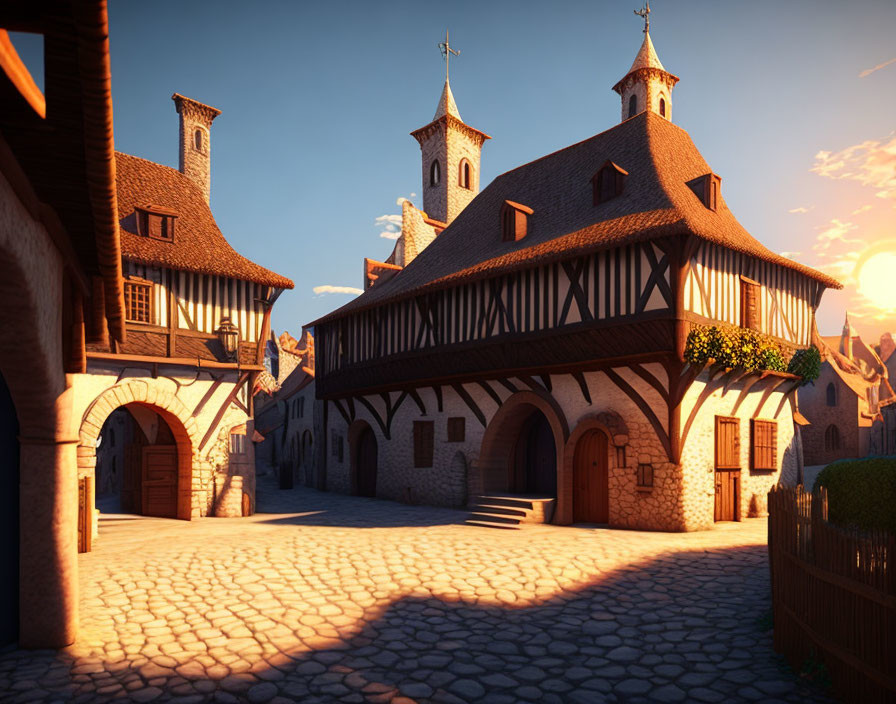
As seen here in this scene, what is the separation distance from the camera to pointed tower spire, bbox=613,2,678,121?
93.9 ft

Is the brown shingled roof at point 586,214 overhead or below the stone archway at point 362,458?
overhead

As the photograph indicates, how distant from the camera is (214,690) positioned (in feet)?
17.7

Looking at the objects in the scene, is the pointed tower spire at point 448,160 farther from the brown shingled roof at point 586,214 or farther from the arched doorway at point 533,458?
the arched doorway at point 533,458

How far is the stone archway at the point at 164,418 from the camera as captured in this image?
14016 mm

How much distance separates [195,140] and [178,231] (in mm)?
6629

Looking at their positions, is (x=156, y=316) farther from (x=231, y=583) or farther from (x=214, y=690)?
(x=214, y=690)

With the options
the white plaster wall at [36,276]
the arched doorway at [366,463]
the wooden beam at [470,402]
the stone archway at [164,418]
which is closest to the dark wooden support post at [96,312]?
the white plaster wall at [36,276]

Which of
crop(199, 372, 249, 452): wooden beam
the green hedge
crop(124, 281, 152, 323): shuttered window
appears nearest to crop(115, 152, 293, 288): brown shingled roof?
crop(124, 281, 152, 323): shuttered window

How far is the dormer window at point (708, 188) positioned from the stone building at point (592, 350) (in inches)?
1.2

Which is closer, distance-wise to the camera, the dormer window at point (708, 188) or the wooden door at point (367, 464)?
the dormer window at point (708, 188)

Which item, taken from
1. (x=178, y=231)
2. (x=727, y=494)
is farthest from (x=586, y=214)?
(x=178, y=231)

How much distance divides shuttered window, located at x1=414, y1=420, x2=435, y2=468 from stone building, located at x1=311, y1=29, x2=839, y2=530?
6 centimetres

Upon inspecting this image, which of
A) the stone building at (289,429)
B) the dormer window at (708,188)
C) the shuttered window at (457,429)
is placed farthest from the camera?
the stone building at (289,429)

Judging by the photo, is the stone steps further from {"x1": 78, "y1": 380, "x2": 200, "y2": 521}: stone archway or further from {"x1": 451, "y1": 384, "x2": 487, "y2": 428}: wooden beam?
{"x1": 78, "y1": 380, "x2": 200, "y2": 521}: stone archway
